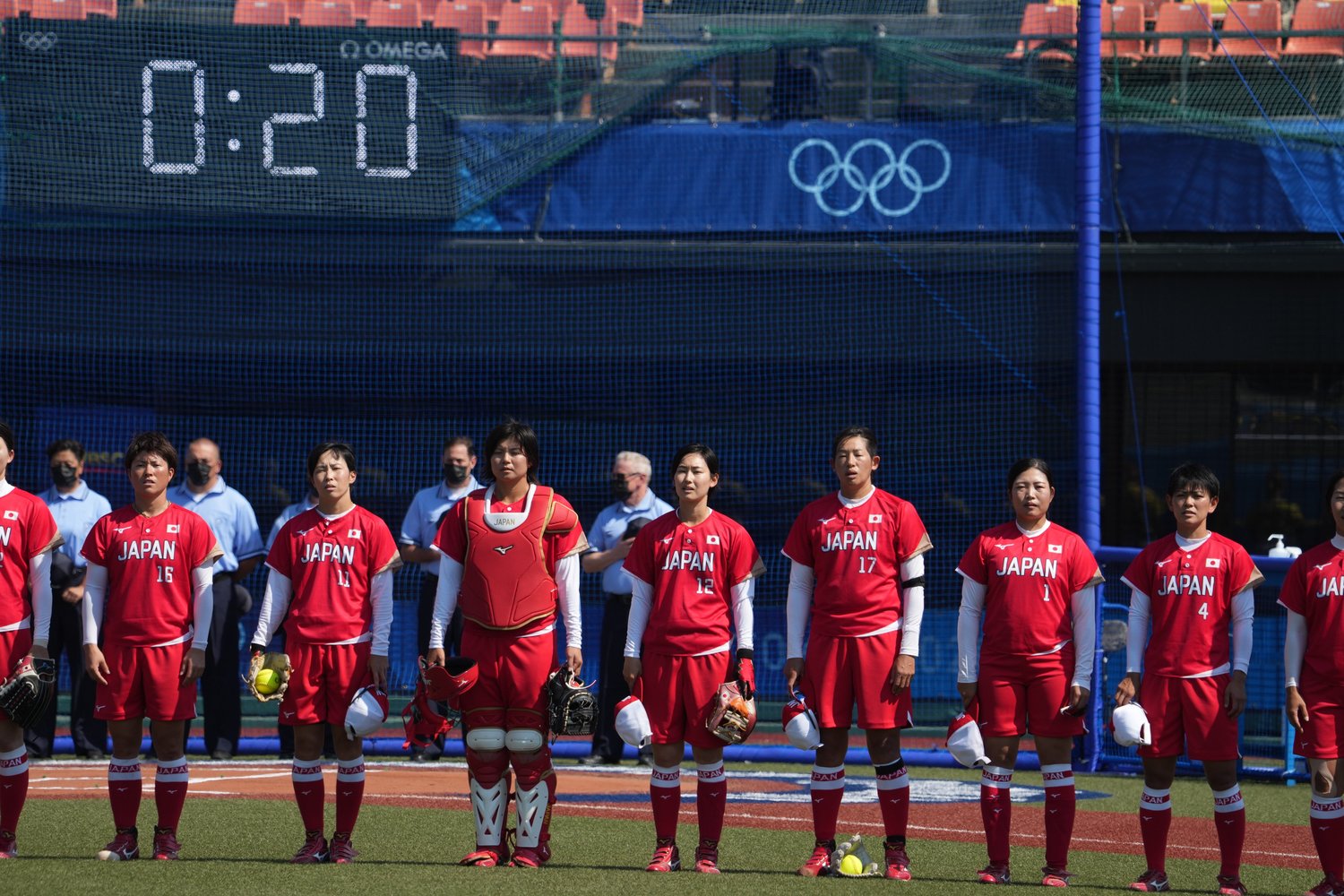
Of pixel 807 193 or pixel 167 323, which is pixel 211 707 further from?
pixel 807 193

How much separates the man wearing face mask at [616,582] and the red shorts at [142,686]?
155 inches

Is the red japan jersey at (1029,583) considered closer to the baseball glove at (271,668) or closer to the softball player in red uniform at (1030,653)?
the softball player in red uniform at (1030,653)

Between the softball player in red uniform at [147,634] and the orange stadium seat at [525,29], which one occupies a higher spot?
the orange stadium seat at [525,29]

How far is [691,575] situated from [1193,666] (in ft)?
6.61

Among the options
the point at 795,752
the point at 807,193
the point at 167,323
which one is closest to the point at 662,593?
the point at 795,752

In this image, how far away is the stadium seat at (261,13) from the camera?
40.7 ft

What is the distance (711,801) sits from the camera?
6.64 metres

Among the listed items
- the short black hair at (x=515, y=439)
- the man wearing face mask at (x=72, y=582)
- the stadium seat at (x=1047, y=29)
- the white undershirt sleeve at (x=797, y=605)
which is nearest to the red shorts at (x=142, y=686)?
the short black hair at (x=515, y=439)

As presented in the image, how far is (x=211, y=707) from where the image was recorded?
1055 cm

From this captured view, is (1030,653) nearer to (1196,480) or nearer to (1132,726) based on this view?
(1132,726)

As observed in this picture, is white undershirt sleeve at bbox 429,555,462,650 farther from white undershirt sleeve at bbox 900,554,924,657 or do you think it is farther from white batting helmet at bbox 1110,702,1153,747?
white batting helmet at bbox 1110,702,1153,747

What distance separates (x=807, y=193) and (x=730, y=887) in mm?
7557

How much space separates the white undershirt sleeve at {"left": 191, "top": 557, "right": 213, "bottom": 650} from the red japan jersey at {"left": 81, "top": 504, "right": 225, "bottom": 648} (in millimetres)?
17

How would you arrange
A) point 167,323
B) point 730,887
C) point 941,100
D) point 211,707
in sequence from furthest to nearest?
point 167,323, point 941,100, point 211,707, point 730,887
